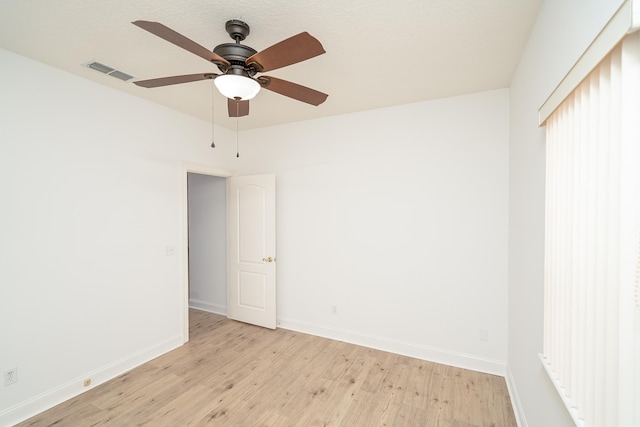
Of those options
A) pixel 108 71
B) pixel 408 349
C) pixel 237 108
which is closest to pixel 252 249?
pixel 237 108

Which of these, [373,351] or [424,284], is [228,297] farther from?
[424,284]

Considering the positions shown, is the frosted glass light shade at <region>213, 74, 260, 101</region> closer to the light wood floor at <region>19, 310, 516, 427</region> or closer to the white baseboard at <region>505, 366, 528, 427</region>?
the light wood floor at <region>19, 310, 516, 427</region>

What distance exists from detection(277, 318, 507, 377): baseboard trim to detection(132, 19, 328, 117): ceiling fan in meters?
2.75

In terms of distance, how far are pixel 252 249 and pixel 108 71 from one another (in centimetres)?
247

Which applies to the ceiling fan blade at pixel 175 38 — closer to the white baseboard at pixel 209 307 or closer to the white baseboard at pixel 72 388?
the white baseboard at pixel 72 388

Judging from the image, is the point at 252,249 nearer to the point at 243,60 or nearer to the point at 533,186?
the point at 243,60

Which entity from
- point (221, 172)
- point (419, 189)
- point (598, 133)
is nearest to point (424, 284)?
point (419, 189)

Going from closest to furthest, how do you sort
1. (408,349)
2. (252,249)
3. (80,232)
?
(80,232) < (408,349) < (252,249)

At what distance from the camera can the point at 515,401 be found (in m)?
2.18

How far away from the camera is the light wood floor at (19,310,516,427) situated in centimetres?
211

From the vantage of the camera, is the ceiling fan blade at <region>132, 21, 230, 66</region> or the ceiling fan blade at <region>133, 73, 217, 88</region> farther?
the ceiling fan blade at <region>133, 73, 217, 88</region>

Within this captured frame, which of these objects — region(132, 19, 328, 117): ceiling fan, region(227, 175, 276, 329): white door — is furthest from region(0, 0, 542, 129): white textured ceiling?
region(227, 175, 276, 329): white door

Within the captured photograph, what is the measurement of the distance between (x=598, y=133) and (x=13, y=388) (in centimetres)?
385

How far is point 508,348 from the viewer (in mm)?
2598
